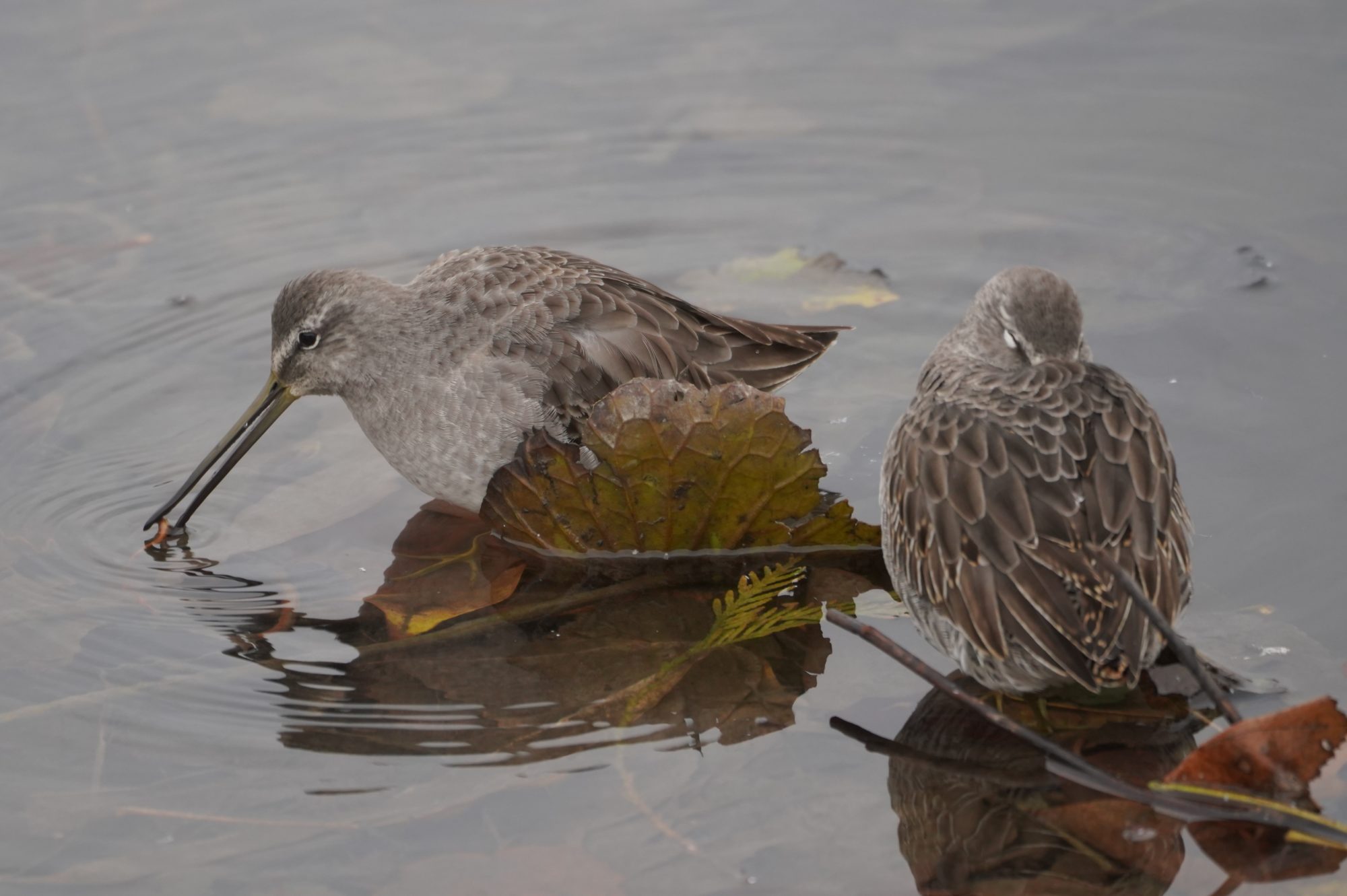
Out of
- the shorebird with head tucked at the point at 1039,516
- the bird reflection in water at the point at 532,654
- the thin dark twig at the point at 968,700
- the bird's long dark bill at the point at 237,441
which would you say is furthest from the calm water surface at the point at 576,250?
the shorebird with head tucked at the point at 1039,516

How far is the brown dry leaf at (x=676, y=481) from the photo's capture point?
5250 millimetres

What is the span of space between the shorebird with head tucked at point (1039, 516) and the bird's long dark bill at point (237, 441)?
257 centimetres

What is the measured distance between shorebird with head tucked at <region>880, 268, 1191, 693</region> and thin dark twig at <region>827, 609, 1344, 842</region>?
0.67ft

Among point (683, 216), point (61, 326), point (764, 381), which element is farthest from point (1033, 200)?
point (61, 326)

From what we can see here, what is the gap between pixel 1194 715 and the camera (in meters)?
4.57

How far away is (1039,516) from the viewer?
434 cm

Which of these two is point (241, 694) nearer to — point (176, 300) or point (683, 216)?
point (176, 300)

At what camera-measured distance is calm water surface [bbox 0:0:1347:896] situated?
4.41 metres

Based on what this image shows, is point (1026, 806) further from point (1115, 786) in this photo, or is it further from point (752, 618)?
point (752, 618)

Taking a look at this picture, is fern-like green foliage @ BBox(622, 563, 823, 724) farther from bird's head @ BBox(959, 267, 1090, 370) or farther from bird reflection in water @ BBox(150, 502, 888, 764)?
bird's head @ BBox(959, 267, 1090, 370)

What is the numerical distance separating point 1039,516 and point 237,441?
3.33m

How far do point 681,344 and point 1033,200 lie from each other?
8.82ft

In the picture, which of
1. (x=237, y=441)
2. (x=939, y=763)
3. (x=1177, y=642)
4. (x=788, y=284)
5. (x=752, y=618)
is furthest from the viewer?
(x=788, y=284)

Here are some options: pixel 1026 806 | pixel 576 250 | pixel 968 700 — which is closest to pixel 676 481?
pixel 968 700
